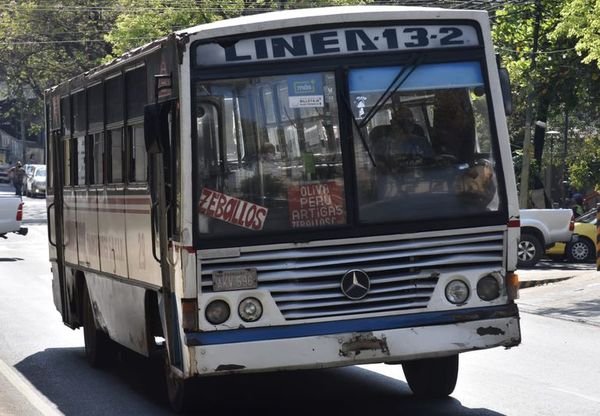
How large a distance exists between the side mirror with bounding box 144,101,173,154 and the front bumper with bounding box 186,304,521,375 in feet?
4.28

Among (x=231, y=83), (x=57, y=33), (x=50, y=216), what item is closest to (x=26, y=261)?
(x=50, y=216)

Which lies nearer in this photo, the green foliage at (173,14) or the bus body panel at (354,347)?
the bus body panel at (354,347)

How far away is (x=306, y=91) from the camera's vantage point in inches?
346

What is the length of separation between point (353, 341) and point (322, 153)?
127cm

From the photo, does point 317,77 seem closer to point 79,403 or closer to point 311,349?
point 311,349

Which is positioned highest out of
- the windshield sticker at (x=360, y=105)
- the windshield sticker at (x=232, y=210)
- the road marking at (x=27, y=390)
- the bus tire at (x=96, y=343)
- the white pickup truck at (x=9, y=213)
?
the windshield sticker at (x=360, y=105)

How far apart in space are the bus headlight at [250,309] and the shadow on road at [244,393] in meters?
1.68

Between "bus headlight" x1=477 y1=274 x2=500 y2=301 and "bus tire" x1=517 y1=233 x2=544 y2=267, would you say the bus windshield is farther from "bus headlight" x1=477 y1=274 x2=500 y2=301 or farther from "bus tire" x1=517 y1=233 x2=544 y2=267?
"bus tire" x1=517 y1=233 x2=544 y2=267

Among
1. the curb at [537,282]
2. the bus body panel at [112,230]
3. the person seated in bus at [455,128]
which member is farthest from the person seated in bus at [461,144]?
the curb at [537,282]

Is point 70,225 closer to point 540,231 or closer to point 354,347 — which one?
point 354,347

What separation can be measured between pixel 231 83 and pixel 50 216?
657cm

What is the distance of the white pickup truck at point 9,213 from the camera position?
31.7 meters

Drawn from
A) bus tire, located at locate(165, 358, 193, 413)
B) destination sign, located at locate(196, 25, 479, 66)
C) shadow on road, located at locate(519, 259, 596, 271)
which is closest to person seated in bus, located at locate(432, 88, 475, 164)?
destination sign, located at locate(196, 25, 479, 66)

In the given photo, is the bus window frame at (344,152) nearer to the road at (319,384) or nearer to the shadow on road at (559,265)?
the road at (319,384)
